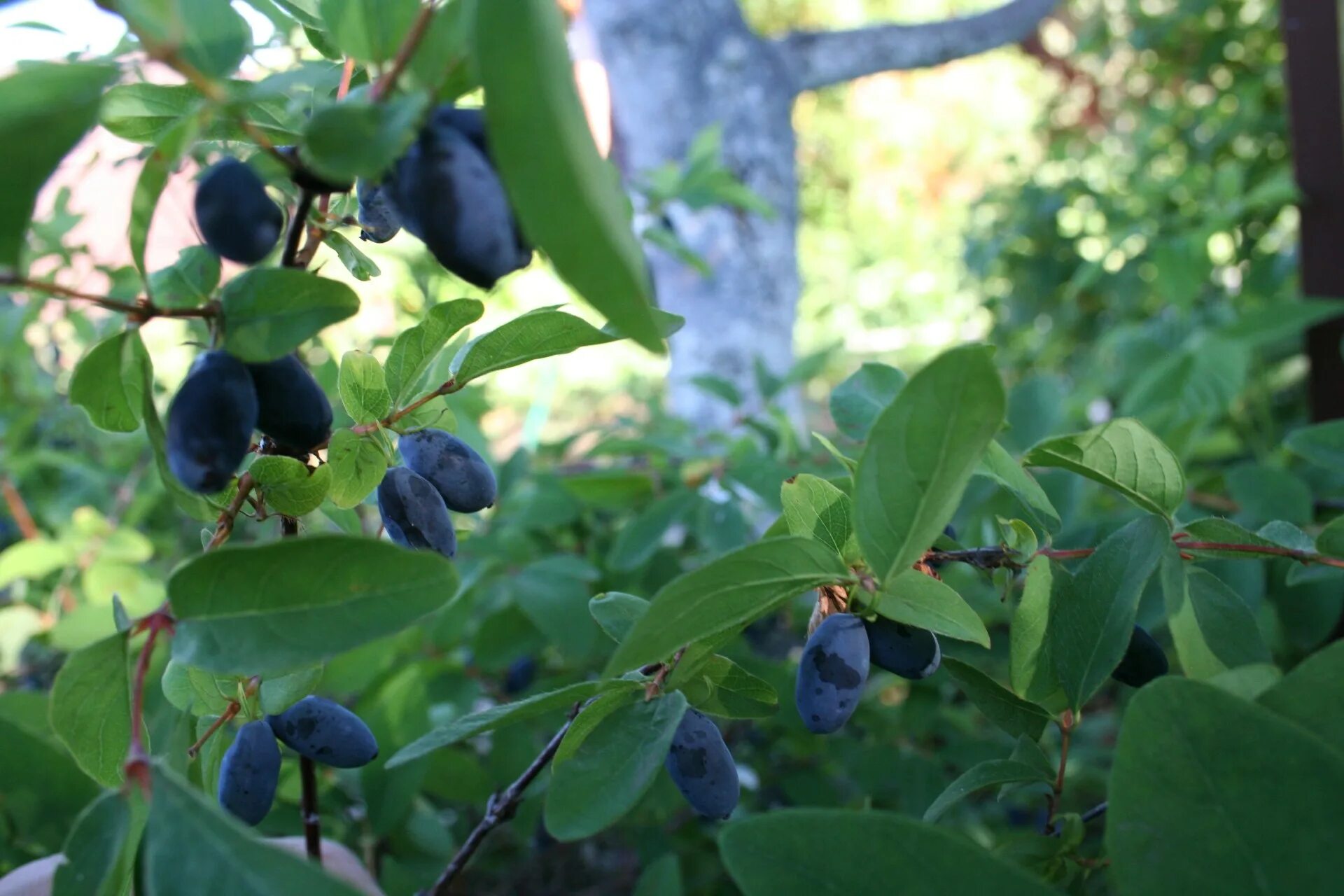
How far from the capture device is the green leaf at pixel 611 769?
37 centimetres

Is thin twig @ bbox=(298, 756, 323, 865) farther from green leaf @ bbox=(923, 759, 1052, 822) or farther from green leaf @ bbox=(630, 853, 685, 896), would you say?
green leaf @ bbox=(923, 759, 1052, 822)

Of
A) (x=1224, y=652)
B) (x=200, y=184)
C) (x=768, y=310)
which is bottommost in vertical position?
(x=768, y=310)

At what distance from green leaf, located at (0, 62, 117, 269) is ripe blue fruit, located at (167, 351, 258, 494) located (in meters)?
0.07

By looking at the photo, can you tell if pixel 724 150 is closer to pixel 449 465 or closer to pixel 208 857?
pixel 449 465

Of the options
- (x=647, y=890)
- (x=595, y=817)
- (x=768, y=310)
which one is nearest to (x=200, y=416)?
(x=595, y=817)

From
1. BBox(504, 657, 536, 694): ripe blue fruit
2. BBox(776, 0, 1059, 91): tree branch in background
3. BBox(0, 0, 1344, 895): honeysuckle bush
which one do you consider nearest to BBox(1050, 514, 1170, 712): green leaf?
BBox(0, 0, 1344, 895): honeysuckle bush

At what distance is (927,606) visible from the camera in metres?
0.39

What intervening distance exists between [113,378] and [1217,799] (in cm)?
42

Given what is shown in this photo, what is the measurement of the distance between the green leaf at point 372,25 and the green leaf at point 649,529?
0.69 meters

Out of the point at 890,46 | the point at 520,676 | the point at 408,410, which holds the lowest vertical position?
the point at 520,676

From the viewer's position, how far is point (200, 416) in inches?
12.6

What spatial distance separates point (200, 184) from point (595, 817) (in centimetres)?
27

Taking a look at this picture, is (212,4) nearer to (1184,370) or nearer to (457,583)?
(457,583)

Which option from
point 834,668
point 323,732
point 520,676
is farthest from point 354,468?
point 520,676
